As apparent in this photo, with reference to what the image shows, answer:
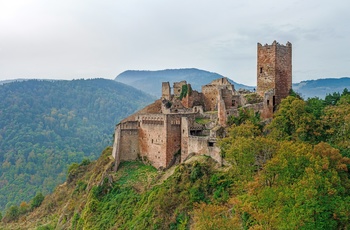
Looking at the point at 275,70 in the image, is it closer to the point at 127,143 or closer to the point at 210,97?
the point at 210,97

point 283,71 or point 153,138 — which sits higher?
point 283,71

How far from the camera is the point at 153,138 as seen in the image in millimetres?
54938

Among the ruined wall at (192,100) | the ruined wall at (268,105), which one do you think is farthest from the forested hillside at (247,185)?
the ruined wall at (192,100)

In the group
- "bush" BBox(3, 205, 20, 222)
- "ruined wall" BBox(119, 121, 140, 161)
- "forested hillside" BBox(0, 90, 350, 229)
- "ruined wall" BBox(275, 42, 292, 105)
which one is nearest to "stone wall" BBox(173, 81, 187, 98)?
"ruined wall" BBox(119, 121, 140, 161)

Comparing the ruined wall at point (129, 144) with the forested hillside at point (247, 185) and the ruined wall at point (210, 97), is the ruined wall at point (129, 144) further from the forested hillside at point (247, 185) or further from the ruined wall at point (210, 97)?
the ruined wall at point (210, 97)

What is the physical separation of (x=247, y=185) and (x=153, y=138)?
2283cm

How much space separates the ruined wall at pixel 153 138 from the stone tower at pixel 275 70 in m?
12.3

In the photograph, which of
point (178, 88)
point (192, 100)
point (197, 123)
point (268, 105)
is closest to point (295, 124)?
point (268, 105)

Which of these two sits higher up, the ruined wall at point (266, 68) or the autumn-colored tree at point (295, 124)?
the ruined wall at point (266, 68)

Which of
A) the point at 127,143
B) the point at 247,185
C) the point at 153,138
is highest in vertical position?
the point at 153,138

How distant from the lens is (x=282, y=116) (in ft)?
139

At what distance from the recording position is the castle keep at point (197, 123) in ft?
159

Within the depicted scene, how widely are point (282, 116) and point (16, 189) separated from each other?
14424cm

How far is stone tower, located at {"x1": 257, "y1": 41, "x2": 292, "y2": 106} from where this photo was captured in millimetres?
51156
